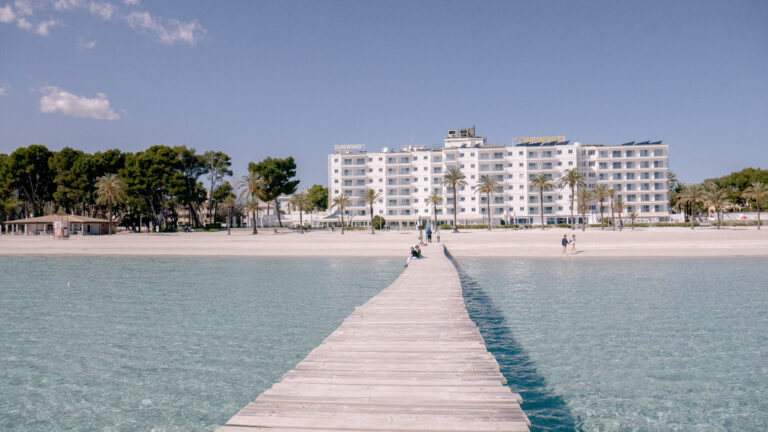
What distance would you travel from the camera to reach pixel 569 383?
1022 centimetres

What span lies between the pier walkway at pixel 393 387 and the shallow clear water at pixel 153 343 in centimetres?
276

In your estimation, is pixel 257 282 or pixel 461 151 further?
pixel 461 151

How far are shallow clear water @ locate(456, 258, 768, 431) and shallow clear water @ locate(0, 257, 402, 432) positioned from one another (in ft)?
19.4

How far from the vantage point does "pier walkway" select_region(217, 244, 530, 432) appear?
5.28m

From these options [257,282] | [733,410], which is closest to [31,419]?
[733,410]

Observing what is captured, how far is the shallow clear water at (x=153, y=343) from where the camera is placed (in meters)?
9.13

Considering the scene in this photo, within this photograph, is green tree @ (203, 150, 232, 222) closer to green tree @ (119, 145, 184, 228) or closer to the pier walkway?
green tree @ (119, 145, 184, 228)

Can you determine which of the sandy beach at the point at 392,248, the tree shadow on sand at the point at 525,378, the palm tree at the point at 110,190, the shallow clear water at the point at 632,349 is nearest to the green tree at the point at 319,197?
the palm tree at the point at 110,190

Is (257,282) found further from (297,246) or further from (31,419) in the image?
(297,246)

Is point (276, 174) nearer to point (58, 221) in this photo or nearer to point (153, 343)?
point (58, 221)

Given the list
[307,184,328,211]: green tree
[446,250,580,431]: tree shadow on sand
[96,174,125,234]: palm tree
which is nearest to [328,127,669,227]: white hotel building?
[307,184,328,211]: green tree

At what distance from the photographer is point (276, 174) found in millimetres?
97062

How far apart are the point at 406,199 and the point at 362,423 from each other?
111m

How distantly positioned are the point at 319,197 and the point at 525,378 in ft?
446
